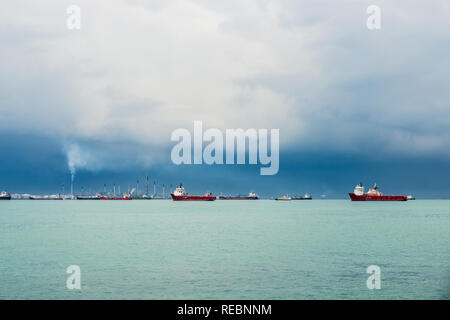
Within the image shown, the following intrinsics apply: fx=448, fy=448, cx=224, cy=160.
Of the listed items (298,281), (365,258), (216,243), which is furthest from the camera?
(216,243)

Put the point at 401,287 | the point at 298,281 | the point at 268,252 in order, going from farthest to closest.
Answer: the point at 268,252
the point at 298,281
the point at 401,287

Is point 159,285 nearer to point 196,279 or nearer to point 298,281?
point 196,279

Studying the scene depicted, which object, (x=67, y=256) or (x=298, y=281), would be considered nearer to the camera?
(x=298, y=281)

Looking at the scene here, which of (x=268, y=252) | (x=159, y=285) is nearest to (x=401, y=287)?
(x=159, y=285)

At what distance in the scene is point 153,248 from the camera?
157 ft

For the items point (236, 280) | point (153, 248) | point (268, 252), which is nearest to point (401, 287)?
point (236, 280)

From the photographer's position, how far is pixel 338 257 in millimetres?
40812

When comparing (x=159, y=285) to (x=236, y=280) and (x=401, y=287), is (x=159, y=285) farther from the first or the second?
(x=401, y=287)

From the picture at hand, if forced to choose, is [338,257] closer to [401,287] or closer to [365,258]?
[365,258]

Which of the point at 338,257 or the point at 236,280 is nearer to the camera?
the point at 236,280

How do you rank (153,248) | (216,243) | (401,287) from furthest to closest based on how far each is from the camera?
(216,243) → (153,248) → (401,287)

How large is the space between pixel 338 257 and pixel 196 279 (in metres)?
16.1

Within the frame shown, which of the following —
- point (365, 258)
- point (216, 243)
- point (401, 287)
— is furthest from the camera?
point (216, 243)
